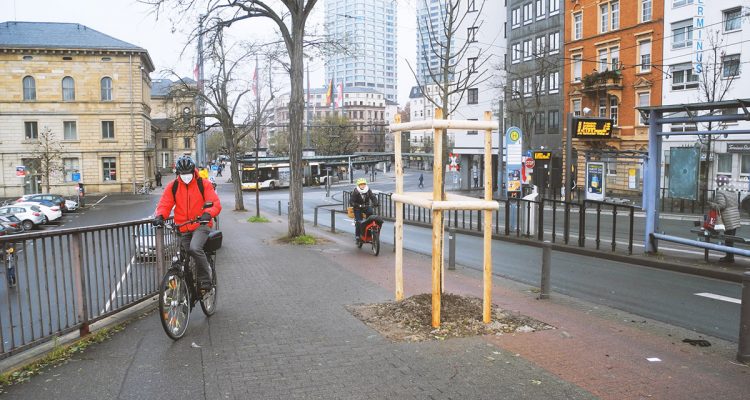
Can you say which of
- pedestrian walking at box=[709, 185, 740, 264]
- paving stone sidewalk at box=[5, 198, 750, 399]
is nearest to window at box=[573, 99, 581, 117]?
pedestrian walking at box=[709, 185, 740, 264]

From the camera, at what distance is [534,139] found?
54969 millimetres

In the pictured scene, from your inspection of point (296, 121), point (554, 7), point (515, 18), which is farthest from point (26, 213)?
point (515, 18)

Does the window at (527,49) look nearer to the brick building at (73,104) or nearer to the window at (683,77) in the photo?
the window at (683,77)

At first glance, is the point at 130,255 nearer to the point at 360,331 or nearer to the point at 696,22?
the point at 360,331

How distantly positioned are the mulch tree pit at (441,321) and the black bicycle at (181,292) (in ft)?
5.95

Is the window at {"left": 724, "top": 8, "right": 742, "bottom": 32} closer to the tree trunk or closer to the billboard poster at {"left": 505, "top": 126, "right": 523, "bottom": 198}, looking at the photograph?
the billboard poster at {"left": 505, "top": 126, "right": 523, "bottom": 198}

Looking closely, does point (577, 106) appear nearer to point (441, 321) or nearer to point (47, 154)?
point (47, 154)

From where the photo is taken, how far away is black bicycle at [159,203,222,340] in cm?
592

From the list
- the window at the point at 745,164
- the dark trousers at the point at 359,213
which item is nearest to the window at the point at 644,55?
the window at the point at 745,164

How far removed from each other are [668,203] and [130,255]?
31.1 metres

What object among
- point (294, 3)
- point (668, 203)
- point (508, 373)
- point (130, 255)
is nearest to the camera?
point (508, 373)

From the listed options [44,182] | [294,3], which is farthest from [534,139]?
[44,182]

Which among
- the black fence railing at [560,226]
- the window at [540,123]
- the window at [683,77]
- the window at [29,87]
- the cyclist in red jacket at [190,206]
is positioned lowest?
the black fence railing at [560,226]

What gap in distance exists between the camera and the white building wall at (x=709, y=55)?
34.7 metres
